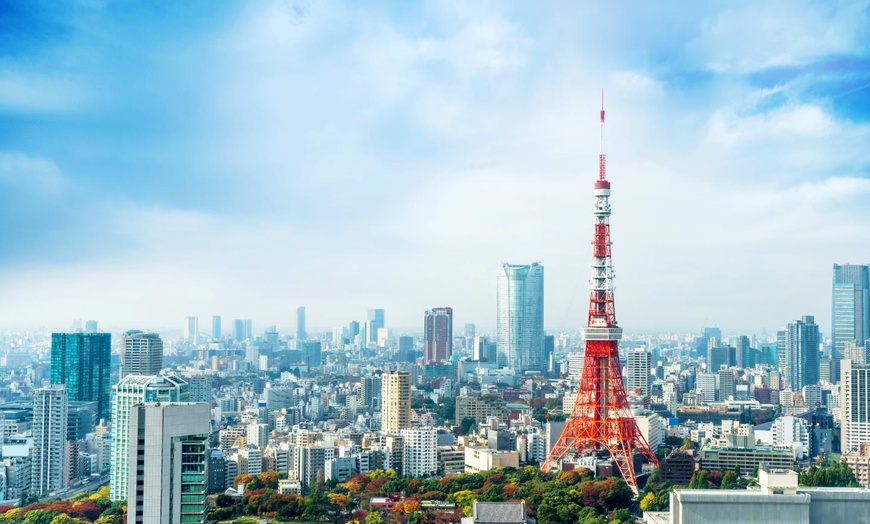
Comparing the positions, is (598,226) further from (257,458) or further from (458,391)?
(458,391)

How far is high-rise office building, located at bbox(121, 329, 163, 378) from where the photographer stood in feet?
56.1

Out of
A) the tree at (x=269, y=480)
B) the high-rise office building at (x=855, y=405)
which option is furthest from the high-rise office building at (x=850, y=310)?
the tree at (x=269, y=480)

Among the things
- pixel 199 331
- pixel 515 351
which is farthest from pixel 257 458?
pixel 515 351

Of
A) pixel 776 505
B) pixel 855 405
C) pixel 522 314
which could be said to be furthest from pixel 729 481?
pixel 522 314

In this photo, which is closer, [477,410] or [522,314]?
[477,410]

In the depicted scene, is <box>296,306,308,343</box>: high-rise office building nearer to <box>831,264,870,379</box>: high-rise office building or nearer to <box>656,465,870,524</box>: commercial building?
<box>831,264,870,379</box>: high-rise office building

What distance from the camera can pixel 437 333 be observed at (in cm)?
3459

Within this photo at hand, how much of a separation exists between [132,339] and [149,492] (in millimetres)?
12333

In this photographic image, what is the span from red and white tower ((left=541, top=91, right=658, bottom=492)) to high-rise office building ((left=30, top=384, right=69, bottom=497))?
615 cm

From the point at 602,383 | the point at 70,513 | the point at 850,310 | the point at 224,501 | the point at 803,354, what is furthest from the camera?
the point at 850,310

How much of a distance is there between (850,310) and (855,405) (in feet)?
34.6

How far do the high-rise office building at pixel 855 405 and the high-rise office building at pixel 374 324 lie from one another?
2049 centimetres

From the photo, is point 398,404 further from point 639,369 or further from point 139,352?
point 639,369

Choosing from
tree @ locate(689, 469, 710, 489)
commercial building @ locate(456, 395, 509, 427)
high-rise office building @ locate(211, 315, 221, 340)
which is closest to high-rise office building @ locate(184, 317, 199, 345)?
high-rise office building @ locate(211, 315, 221, 340)
